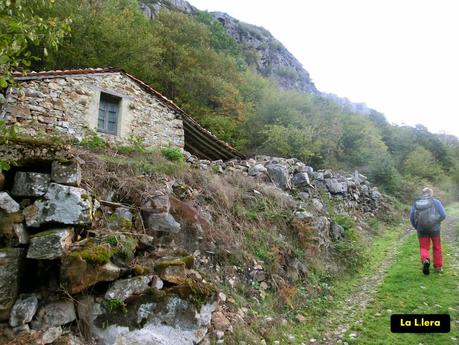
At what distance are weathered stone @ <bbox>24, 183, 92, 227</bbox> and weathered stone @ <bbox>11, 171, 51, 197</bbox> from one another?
102mm

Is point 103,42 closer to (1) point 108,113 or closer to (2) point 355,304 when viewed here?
(1) point 108,113

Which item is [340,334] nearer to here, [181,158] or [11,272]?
[11,272]

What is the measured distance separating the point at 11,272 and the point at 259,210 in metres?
5.39

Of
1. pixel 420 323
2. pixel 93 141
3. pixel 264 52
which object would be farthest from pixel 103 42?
pixel 264 52

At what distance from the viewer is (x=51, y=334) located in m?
3.57

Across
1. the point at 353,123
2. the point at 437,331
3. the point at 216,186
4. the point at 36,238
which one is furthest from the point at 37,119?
the point at 353,123

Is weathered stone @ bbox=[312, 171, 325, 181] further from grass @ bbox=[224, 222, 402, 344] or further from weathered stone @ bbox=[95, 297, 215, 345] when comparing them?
weathered stone @ bbox=[95, 297, 215, 345]

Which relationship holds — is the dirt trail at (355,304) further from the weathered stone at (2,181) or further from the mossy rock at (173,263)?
the weathered stone at (2,181)

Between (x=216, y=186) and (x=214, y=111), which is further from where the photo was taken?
(x=214, y=111)

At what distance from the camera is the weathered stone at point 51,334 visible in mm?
3517

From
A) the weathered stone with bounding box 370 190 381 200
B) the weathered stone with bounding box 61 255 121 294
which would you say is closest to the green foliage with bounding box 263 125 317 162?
the weathered stone with bounding box 370 190 381 200

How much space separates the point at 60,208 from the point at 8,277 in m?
0.96

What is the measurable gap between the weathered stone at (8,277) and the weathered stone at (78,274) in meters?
0.55

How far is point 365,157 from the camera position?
1939 centimetres
